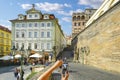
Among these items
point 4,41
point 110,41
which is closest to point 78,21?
point 4,41

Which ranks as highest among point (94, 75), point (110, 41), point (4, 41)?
point (4, 41)

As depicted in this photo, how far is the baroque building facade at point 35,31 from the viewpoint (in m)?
50.3

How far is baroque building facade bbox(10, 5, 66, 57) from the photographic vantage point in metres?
50.3

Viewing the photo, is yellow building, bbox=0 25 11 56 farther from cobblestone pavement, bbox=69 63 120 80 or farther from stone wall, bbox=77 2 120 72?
cobblestone pavement, bbox=69 63 120 80

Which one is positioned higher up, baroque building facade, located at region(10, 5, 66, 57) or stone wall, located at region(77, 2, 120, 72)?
baroque building facade, located at region(10, 5, 66, 57)

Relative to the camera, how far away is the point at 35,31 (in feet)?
168

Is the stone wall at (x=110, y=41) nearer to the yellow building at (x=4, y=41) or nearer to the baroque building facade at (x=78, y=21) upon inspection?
the yellow building at (x=4, y=41)

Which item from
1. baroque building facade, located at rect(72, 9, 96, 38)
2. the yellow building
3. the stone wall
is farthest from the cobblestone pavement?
baroque building facade, located at rect(72, 9, 96, 38)

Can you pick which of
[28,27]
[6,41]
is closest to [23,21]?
[28,27]

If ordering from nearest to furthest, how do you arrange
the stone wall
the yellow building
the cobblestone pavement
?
1. the cobblestone pavement
2. the stone wall
3. the yellow building

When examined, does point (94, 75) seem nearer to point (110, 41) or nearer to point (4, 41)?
point (110, 41)

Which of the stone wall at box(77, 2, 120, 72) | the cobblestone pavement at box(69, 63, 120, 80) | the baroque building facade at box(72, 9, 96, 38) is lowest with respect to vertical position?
the cobblestone pavement at box(69, 63, 120, 80)

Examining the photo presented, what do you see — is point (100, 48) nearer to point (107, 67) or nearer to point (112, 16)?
point (107, 67)

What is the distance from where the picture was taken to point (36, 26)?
51031 millimetres
